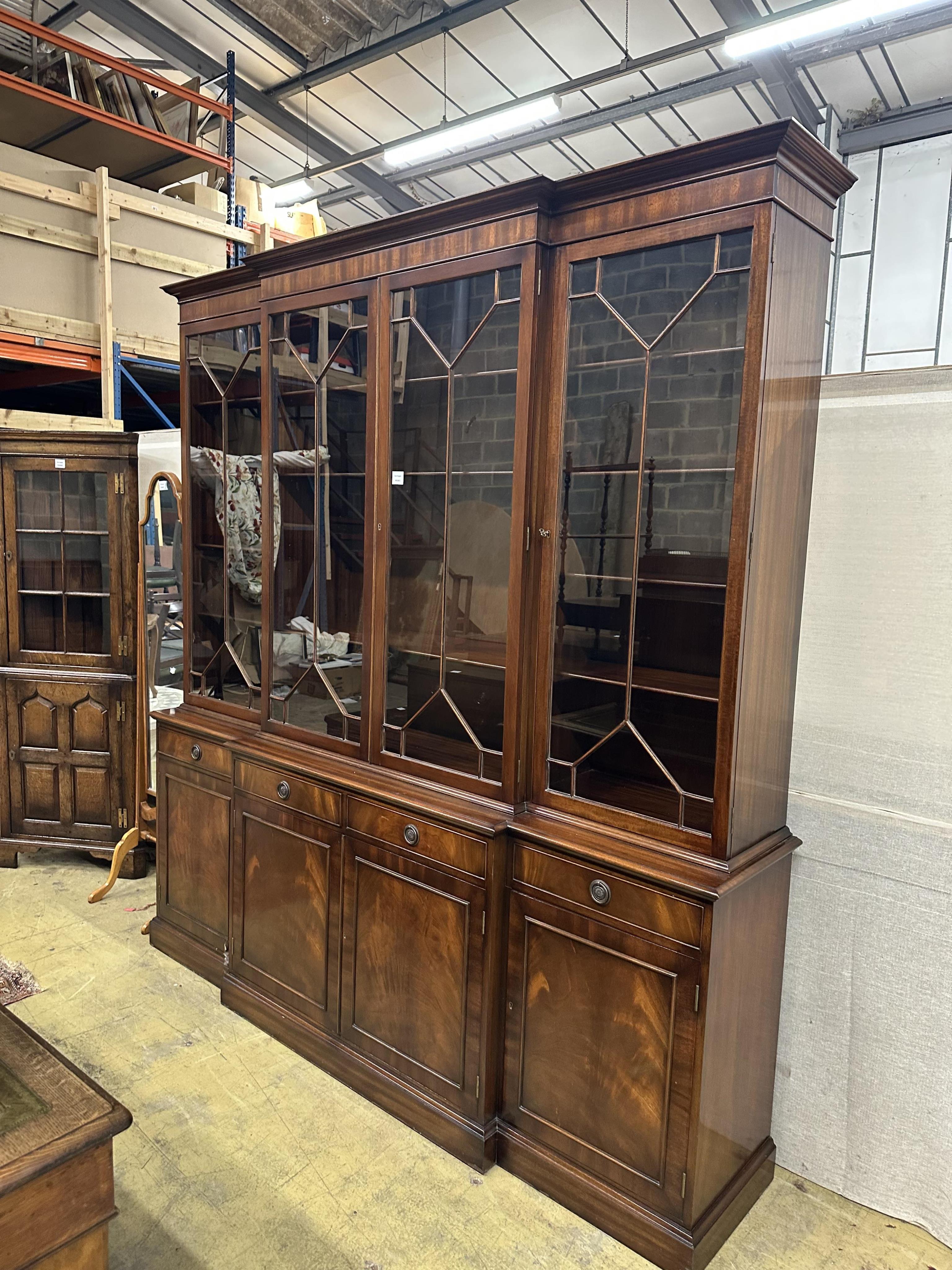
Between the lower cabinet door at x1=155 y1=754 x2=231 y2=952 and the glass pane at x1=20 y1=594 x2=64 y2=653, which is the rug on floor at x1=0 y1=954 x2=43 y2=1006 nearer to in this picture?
the lower cabinet door at x1=155 y1=754 x2=231 y2=952

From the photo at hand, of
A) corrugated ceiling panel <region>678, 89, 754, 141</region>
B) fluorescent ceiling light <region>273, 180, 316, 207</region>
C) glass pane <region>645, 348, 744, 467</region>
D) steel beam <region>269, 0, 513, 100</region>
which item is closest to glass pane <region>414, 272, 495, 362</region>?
glass pane <region>645, 348, 744, 467</region>

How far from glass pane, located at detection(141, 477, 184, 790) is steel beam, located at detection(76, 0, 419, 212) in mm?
3798

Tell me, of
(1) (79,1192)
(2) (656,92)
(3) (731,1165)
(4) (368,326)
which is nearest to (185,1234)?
(1) (79,1192)

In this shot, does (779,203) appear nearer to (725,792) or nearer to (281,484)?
(725,792)

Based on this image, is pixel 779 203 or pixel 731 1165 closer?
pixel 779 203

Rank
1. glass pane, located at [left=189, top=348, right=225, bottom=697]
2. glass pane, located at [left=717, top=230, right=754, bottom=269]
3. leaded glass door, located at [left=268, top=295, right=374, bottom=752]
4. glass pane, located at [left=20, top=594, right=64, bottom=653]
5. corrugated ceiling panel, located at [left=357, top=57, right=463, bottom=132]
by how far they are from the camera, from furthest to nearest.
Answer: corrugated ceiling panel, located at [left=357, top=57, right=463, bottom=132] → glass pane, located at [left=20, top=594, right=64, bottom=653] → glass pane, located at [left=189, top=348, right=225, bottom=697] → leaded glass door, located at [left=268, top=295, right=374, bottom=752] → glass pane, located at [left=717, top=230, right=754, bottom=269]

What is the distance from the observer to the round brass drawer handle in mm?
1768

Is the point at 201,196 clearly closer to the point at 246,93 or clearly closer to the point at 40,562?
the point at 40,562

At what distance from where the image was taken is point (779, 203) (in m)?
1.57

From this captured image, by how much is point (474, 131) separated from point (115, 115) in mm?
2438

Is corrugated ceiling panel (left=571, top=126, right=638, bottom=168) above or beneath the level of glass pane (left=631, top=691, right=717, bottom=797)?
above

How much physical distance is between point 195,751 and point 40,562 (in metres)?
1.43

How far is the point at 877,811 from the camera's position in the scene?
1.87 meters

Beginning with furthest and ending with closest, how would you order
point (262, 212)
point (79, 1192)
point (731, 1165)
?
point (262, 212) → point (731, 1165) → point (79, 1192)
